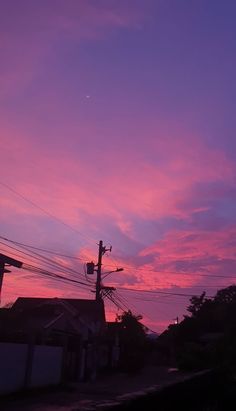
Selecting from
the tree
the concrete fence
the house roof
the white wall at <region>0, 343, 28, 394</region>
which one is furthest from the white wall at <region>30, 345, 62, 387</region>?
the tree

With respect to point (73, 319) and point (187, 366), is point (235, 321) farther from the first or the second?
point (73, 319)

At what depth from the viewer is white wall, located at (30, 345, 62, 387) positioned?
2583 cm

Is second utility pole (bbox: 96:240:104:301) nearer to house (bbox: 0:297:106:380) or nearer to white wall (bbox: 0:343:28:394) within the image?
house (bbox: 0:297:106:380)

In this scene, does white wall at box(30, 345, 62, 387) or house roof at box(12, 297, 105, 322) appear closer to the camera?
white wall at box(30, 345, 62, 387)

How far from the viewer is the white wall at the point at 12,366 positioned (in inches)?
891

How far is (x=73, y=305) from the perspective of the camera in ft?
178

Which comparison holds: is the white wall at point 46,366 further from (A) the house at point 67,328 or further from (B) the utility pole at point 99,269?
(B) the utility pole at point 99,269

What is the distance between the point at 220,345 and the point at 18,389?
17.2 metres

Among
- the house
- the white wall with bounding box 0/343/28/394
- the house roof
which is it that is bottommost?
the white wall with bounding box 0/343/28/394

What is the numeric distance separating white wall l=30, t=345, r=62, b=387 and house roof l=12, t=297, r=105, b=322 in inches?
524

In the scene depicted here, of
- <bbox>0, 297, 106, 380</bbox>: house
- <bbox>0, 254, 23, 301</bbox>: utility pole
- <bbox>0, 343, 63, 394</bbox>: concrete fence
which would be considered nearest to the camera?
<bbox>0, 343, 63, 394</bbox>: concrete fence

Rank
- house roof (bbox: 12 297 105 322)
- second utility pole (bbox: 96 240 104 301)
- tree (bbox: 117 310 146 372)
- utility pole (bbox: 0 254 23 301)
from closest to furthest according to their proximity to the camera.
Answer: utility pole (bbox: 0 254 23 301)
second utility pole (bbox: 96 240 104 301)
house roof (bbox: 12 297 105 322)
tree (bbox: 117 310 146 372)

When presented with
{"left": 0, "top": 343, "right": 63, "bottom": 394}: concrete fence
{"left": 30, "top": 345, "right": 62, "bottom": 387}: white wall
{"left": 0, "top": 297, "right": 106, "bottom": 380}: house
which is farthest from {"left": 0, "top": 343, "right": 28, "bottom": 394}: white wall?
{"left": 0, "top": 297, "right": 106, "bottom": 380}: house

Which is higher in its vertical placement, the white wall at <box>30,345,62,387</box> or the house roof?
the house roof
